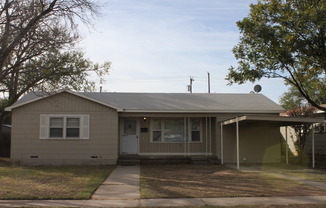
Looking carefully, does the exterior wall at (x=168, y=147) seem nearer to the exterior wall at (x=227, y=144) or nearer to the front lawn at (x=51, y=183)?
the exterior wall at (x=227, y=144)

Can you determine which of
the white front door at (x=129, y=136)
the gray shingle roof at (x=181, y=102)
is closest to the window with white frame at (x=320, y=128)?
the gray shingle roof at (x=181, y=102)

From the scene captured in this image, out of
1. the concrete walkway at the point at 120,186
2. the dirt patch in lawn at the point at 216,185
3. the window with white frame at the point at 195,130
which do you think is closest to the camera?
the concrete walkway at the point at 120,186

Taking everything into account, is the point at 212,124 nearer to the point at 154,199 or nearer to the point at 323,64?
the point at 323,64

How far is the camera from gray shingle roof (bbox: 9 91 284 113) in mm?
17102

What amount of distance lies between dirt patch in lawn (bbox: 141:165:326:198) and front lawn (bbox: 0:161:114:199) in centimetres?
161

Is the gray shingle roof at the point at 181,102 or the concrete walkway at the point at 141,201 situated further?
the gray shingle roof at the point at 181,102

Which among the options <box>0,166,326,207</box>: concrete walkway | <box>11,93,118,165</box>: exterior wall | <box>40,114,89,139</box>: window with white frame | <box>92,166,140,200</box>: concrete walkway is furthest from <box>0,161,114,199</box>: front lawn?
<box>40,114,89,139</box>: window with white frame

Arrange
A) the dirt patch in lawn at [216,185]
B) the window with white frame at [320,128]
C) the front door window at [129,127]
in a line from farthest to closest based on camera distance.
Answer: the window with white frame at [320,128], the front door window at [129,127], the dirt patch in lawn at [216,185]

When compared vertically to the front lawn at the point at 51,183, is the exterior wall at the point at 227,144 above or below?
above

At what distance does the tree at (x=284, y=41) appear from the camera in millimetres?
14750

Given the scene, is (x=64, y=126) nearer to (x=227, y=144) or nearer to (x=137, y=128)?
(x=137, y=128)

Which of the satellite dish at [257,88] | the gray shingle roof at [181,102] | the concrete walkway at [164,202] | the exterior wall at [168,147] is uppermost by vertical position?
the satellite dish at [257,88]

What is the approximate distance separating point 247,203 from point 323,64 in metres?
9.77

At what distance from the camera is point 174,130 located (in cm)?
1848
